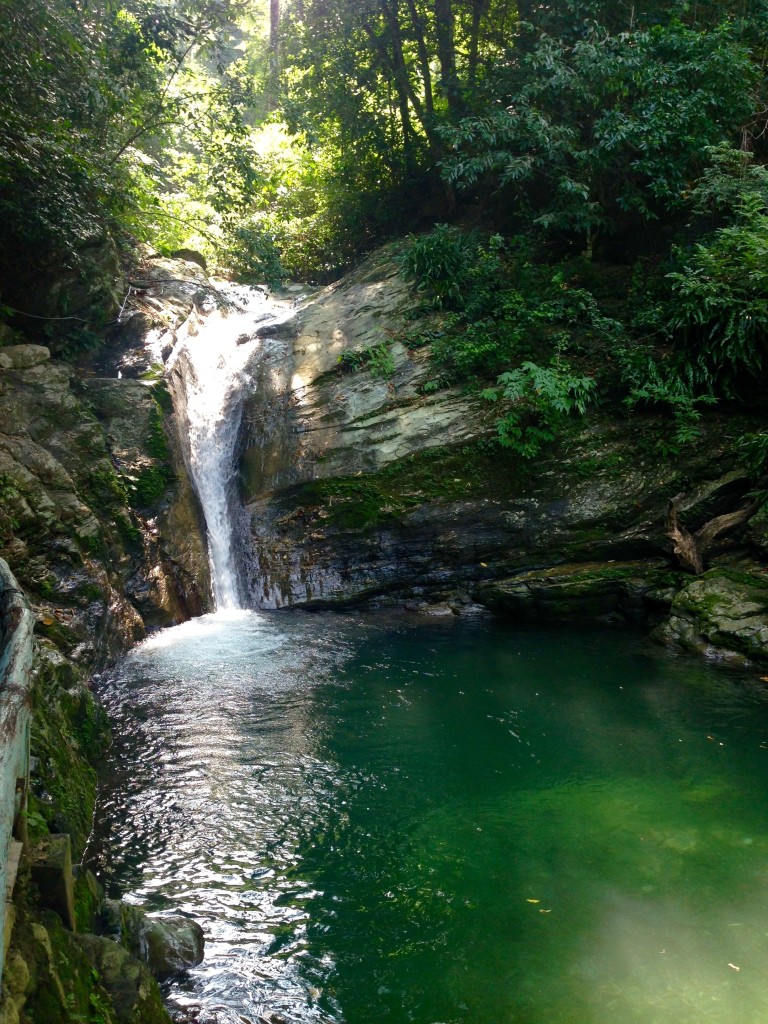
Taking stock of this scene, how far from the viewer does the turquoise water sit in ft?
11.8

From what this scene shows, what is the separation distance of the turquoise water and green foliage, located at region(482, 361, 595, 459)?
3.37m

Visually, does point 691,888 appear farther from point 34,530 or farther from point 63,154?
point 63,154

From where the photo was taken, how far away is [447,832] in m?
5.04

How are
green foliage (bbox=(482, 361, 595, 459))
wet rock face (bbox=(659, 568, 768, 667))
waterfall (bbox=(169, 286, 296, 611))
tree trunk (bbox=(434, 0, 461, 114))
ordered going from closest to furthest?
wet rock face (bbox=(659, 568, 768, 667))
green foliage (bbox=(482, 361, 595, 459))
waterfall (bbox=(169, 286, 296, 611))
tree trunk (bbox=(434, 0, 461, 114))

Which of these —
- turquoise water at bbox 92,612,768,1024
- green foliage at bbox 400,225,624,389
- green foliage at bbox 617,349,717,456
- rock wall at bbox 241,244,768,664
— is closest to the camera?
turquoise water at bbox 92,612,768,1024

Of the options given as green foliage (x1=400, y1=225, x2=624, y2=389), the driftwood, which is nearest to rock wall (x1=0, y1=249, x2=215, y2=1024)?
green foliage (x1=400, y1=225, x2=624, y2=389)

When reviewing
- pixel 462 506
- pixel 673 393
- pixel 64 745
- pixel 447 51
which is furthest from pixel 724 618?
pixel 447 51

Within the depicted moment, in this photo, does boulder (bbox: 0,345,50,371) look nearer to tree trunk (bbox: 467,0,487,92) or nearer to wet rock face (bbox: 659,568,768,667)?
wet rock face (bbox: 659,568,768,667)

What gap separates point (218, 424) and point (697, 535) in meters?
7.81

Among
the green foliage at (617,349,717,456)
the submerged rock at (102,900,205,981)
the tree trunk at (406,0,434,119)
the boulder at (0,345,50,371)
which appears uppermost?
the tree trunk at (406,0,434,119)

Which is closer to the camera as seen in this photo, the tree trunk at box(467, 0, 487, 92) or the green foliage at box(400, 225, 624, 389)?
the green foliage at box(400, 225, 624, 389)

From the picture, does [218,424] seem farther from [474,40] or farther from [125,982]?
[125,982]

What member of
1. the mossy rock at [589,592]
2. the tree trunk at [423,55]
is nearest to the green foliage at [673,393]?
the mossy rock at [589,592]

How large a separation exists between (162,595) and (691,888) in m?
7.40
